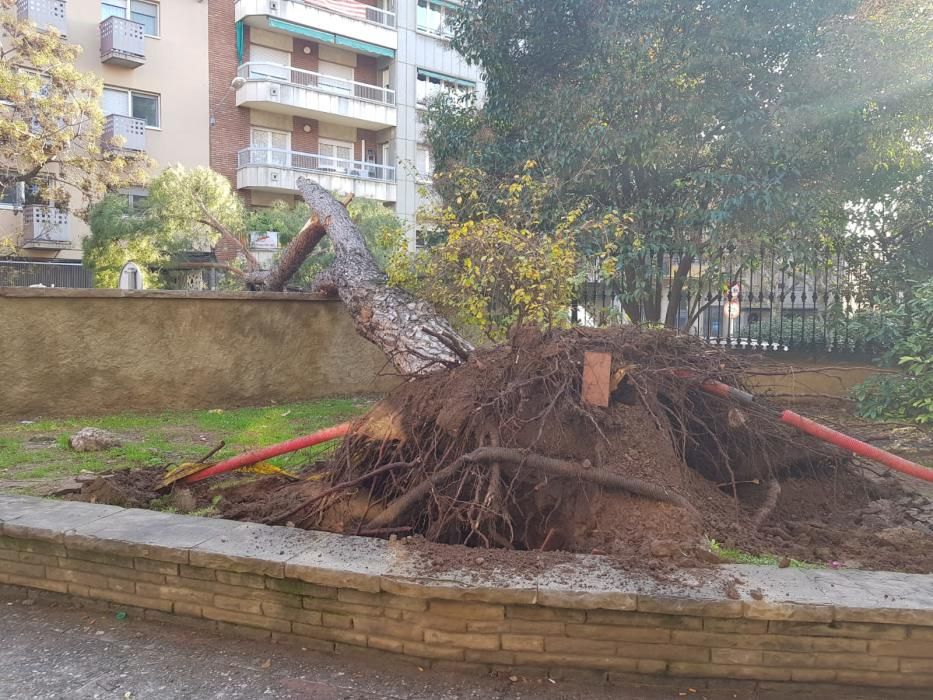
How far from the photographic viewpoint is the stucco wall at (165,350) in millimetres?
7500

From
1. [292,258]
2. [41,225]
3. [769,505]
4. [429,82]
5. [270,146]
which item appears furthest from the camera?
[429,82]

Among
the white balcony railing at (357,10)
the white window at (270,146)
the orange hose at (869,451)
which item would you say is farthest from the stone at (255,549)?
the white balcony railing at (357,10)

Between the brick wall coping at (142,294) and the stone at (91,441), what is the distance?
2098 mm

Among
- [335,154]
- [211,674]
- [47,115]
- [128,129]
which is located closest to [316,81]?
[335,154]

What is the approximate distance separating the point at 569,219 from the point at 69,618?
5.46 metres

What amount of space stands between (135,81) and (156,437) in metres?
21.2

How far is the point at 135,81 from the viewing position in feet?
78.1

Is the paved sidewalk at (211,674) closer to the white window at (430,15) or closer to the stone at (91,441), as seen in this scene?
the stone at (91,441)

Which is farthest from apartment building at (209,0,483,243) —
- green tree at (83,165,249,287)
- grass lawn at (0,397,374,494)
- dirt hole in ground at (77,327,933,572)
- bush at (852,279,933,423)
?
dirt hole in ground at (77,327,933,572)

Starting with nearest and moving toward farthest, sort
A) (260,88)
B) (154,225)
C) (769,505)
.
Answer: (769,505) → (154,225) → (260,88)

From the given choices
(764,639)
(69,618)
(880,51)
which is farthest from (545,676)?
(880,51)

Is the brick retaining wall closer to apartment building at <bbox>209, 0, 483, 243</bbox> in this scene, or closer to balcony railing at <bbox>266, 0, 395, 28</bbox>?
apartment building at <bbox>209, 0, 483, 243</bbox>

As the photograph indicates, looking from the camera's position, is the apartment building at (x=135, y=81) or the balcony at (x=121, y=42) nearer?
the apartment building at (x=135, y=81)

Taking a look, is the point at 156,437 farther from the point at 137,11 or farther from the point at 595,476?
the point at 137,11
